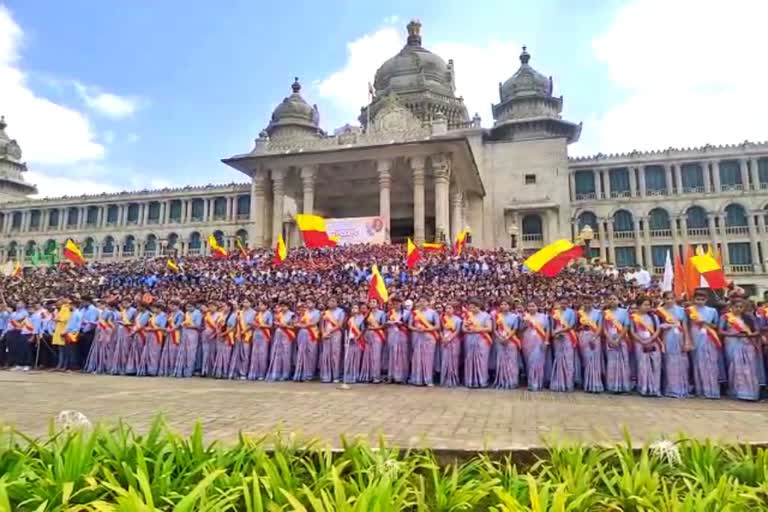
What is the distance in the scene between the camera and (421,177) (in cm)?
2773

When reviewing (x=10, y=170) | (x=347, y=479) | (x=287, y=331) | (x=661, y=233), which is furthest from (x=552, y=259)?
(x=10, y=170)

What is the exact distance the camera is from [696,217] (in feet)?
128

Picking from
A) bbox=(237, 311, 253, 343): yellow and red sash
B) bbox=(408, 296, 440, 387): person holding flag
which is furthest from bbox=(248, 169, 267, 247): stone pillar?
bbox=(408, 296, 440, 387): person holding flag

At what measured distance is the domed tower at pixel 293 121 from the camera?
46531 millimetres

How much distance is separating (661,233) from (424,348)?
121ft

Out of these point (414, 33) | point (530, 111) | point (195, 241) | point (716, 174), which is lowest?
point (195, 241)

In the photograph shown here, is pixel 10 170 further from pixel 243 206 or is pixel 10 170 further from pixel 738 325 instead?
pixel 738 325

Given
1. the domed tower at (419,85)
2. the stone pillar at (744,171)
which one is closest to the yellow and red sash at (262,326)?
the domed tower at (419,85)

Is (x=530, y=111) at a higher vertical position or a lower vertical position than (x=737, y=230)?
higher

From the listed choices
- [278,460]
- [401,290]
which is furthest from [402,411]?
[401,290]

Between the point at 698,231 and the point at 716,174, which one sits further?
the point at 716,174

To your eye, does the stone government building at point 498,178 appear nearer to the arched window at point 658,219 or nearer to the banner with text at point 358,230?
the arched window at point 658,219

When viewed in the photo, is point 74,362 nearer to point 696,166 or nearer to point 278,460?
point 278,460

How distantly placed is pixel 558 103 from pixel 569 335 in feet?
125
